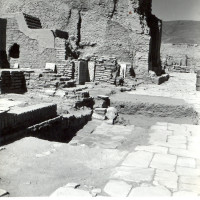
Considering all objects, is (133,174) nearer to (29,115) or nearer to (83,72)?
(29,115)

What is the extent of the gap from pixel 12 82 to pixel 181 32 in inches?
2330

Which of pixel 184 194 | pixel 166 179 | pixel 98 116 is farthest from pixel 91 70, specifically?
pixel 184 194

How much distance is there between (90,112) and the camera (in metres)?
7.93

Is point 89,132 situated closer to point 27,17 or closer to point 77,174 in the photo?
point 77,174

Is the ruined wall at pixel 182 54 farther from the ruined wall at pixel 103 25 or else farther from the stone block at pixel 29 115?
the stone block at pixel 29 115

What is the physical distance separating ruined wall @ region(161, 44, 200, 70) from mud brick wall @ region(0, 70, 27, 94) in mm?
26699

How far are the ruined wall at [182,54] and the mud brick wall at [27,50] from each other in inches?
916

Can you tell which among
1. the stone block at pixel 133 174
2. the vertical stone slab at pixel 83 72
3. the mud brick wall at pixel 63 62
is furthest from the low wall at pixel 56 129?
the vertical stone slab at pixel 83 72

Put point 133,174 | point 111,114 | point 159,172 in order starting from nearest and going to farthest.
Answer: point 133,174, point 159,172, point 111,114

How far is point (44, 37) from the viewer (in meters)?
13.3

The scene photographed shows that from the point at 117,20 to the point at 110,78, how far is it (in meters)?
4.89

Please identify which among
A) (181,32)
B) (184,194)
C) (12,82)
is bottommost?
(184,194)

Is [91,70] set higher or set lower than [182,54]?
lower

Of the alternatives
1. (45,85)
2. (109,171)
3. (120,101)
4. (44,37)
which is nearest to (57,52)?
(44,37)
